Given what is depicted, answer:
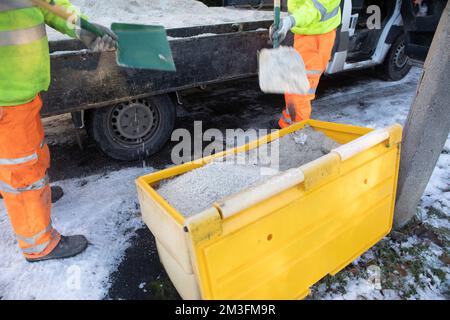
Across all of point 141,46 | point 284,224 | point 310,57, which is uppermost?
point 141,46

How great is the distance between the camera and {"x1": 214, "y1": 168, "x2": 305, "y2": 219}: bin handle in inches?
53.4

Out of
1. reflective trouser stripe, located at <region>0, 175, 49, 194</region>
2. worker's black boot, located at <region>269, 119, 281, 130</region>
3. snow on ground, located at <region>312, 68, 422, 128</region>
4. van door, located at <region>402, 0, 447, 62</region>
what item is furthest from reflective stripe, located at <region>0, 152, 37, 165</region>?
snow on ground, located at <region>312, 68, 422, 128</region>

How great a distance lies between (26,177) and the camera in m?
1.94

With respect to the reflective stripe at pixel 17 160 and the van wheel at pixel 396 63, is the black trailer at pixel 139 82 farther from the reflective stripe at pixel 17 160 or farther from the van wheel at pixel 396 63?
the van wheel at pixel 396 63

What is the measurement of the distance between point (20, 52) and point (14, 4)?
0.22 meters

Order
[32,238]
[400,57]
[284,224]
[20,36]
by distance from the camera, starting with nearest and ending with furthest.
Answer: [284,224]
[20,36]
[32,238]
[400,57]

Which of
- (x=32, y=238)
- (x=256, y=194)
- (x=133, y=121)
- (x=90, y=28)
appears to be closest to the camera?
(x=256, y=194)

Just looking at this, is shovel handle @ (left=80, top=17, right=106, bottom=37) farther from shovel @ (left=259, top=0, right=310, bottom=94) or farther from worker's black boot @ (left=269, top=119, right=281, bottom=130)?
worker's black boot @ (left=269, top=119, right=281, bottom=130)

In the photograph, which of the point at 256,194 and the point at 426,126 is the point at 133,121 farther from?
the point at 426,126

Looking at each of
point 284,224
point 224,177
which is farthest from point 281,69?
point 284,224

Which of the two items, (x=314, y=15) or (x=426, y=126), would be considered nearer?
(x=426, y=126)

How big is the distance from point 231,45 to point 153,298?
2.15 meters

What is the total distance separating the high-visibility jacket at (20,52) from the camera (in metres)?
1.69

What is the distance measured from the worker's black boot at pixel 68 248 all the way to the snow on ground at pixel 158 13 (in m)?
1.98
